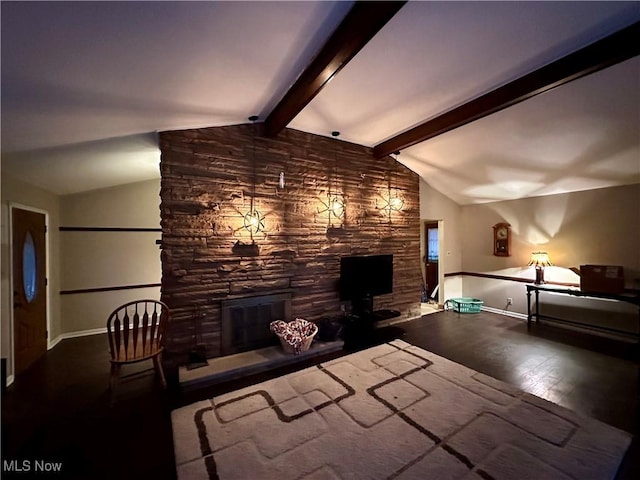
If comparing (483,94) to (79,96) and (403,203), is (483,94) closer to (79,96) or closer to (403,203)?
(403,203)

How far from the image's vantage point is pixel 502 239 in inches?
205

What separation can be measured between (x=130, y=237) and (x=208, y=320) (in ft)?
8.50

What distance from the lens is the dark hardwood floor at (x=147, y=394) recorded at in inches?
70.9

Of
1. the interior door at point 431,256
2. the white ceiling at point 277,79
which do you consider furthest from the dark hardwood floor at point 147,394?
the interior door at point 431,256

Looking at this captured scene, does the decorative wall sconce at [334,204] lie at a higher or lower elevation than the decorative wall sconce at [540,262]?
higher

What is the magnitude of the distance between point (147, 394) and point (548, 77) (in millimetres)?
4868

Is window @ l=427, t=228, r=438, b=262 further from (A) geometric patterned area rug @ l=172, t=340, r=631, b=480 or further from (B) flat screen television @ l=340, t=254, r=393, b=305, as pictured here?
(A) geometric patterned area rug @ l=172, t=340, r=631, b=480

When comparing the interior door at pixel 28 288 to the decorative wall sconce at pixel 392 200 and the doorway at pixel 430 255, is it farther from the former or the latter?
the doorway at pixel 430 255

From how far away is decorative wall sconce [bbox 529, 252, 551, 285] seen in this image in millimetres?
4441

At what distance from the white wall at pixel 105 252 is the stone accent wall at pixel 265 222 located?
7.16 ft

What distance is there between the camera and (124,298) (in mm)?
4422

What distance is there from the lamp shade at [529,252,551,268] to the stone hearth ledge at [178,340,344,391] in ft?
12.7

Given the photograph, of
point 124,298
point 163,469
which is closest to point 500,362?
point 163,469

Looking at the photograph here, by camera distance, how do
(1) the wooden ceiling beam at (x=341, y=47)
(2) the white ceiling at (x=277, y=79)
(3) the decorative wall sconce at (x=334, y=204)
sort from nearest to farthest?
(2) the white ceiling at (x=277, y=79) < (1) the wooden ceiling beam at (x=341, y=47) < (3) the decorative wall sconce at (x=334, y=204)
